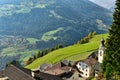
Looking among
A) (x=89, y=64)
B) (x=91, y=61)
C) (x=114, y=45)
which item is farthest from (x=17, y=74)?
→ (x=91, y=61)

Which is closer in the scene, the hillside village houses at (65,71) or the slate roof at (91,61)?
the hillside village houses at (65,71)

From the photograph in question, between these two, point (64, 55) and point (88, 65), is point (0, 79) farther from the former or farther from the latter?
point (64, 55)

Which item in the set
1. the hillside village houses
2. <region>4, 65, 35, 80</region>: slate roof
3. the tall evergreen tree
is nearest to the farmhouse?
the hillside village houses

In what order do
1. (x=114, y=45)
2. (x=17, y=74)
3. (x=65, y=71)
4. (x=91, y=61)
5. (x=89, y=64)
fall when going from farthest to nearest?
1. (x=91, y=61)
2. (x=89, y=64)
3. (x=65, y=71)
4. (x=17, y=74)
5. (x=114, y=45)

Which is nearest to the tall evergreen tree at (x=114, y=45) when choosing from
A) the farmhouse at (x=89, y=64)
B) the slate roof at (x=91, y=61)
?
the farmhouse at (x=89, y=64)

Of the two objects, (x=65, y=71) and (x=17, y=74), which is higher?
(x=17, y=74)

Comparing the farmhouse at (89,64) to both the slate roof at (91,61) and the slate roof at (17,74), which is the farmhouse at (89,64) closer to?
the slate roof at (91,61)

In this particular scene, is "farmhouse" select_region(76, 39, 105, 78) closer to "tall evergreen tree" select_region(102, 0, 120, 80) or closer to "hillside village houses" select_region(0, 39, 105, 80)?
"hillside village houses" select_region(0, 39, 105, 80)

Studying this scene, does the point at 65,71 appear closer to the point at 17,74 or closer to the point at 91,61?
the point at 91,61
